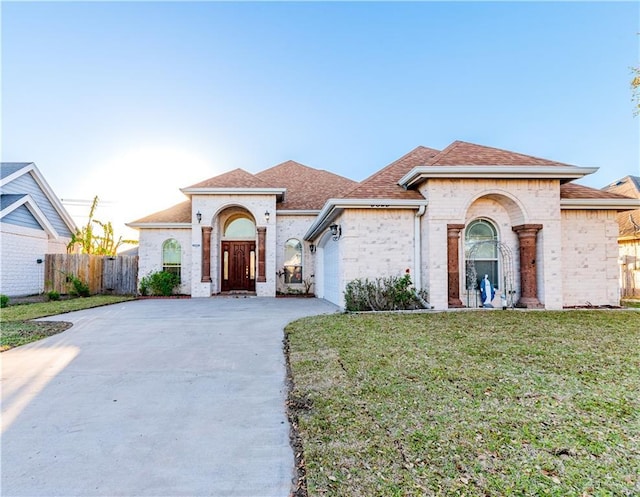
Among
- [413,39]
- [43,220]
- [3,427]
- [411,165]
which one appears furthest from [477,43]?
[43,220]

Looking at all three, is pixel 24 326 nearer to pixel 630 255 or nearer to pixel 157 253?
pixel 157 253

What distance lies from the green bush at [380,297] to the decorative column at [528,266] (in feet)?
10.0

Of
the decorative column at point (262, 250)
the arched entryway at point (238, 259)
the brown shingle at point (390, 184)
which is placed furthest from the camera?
the arched entryway at point (238, 259)

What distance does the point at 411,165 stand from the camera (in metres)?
12.6

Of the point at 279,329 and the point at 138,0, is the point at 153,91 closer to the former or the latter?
the point at 138,0

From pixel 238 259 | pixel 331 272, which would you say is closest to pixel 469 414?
pixel 331 272

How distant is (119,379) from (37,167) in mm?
18843

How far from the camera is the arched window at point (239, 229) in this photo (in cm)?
1717

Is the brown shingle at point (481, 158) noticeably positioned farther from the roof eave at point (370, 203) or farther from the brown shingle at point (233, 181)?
the brown shingle at point (233, 181)

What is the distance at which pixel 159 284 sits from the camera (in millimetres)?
15250

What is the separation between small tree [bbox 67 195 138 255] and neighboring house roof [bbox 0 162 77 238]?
34.5 inches


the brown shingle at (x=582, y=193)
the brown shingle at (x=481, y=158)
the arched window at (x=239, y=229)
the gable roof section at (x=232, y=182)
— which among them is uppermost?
the gable roof section at (x=232, y=182)

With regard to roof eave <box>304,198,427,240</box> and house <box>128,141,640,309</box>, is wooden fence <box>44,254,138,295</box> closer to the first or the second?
house <box>128,141,640,309</box>

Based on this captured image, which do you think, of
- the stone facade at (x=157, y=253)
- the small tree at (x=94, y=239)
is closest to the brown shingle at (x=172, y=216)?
the stone facade at (x=157, y=253)
